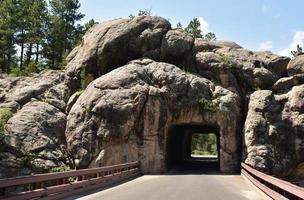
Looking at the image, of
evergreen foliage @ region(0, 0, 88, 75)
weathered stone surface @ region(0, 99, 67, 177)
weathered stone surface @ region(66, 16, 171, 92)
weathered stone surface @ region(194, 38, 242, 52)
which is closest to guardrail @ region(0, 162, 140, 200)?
weathered stone surface @ region(0, 99, 67, 177)

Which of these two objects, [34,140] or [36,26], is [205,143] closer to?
[36,26]

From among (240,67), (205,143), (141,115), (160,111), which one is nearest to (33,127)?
(141,115)

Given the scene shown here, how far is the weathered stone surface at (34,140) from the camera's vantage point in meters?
29.5

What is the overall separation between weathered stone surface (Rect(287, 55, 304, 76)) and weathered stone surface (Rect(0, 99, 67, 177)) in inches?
755

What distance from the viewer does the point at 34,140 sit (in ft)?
101

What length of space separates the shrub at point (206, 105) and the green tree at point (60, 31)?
3161cm

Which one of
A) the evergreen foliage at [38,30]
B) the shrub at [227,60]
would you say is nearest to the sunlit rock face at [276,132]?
the shrub at [227,60]

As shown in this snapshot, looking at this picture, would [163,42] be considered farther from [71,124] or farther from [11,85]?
[11,85]

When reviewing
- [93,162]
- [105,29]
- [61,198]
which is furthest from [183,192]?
[105,29]

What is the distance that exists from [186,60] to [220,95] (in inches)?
245

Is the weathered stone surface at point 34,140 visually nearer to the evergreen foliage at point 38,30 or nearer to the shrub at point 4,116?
the shrub at point 4,116

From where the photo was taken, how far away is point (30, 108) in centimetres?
3328

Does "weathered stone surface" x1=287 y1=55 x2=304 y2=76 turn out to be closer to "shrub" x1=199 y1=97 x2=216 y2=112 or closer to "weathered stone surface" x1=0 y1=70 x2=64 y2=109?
"shrub" x1=199 y1=97 x2=216 y2=112

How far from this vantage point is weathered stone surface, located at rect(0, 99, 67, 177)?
2947 cm
